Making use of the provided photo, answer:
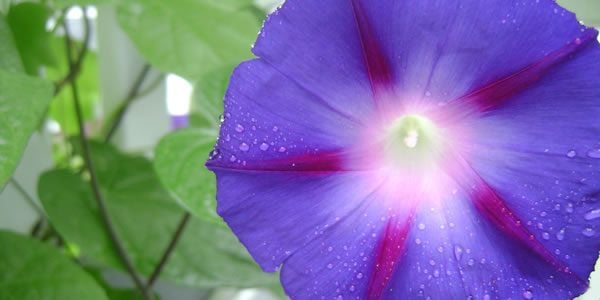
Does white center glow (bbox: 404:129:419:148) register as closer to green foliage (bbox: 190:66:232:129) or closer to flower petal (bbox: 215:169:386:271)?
flower petal (bbox: 215:169:386:271)

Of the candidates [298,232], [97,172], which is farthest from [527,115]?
[97,172]

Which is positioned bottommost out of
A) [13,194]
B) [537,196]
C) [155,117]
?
[13,194]

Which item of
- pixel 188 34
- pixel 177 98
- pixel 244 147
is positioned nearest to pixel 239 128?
pixel 244 147

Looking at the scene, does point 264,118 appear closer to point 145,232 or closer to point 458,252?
point 458,252

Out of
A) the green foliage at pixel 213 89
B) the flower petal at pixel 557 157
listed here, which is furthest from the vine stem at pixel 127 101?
the flower petal at pixel 557 157

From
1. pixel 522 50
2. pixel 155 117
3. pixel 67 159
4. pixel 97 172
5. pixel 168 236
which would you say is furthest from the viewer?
pixel 155 117

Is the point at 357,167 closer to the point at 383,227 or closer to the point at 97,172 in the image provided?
the point at 383,227

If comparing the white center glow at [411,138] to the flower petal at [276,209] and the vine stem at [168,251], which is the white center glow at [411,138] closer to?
the flower petal at [276,209]
